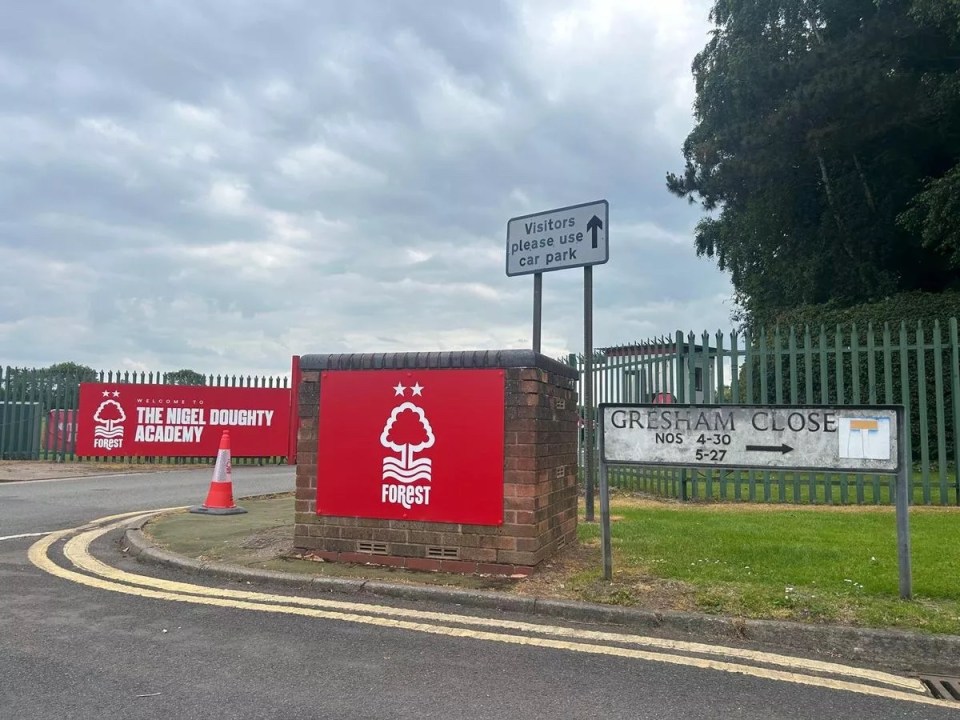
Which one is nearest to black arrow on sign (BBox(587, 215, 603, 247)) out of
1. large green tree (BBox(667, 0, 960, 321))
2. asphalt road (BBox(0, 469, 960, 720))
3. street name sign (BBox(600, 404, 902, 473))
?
street name sign (BBox(600, 404, 902, 473))

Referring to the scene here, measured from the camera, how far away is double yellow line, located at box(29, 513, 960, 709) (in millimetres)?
3580

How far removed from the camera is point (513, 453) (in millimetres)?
Result: 5566

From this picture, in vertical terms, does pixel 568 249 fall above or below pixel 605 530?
above

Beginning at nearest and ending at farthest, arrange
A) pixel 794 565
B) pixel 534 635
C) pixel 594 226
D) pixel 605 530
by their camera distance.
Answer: pixel 534 635
pixel 605 530
pixel 794 565
pixel 594 226

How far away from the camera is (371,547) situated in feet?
19.1

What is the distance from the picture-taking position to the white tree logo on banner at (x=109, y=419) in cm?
1792

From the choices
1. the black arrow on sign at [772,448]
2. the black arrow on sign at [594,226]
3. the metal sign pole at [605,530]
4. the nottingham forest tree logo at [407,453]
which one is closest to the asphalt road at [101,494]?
the nottingham forest tree logo at [407,453]

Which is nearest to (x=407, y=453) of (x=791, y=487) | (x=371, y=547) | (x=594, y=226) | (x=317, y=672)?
(x=371, y=547)

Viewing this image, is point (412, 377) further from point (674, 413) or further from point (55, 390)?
point (55, 390)

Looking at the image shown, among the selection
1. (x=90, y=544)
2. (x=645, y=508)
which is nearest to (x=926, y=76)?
(x=645, y=508)

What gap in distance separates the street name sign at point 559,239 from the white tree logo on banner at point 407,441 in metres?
2.96

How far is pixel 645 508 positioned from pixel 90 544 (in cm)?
612

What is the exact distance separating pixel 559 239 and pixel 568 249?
0.16 meters

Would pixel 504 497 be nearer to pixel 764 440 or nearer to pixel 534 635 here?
pixel 534 635
